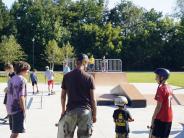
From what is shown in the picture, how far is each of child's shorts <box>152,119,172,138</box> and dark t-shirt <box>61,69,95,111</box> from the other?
1197 mm

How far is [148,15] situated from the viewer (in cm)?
8212

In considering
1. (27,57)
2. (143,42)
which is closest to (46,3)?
(27,57)

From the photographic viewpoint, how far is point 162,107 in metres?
6.66

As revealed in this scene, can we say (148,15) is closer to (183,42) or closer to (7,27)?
(183,42)

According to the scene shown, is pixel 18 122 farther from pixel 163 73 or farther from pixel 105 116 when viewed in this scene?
pixel 105 116

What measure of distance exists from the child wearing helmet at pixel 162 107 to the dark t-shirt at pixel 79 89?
110cm

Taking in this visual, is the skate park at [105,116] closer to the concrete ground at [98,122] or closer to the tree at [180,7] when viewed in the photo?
the concrete ground at [98,122]

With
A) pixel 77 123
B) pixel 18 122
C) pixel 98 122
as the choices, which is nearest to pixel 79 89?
pixel 77 123

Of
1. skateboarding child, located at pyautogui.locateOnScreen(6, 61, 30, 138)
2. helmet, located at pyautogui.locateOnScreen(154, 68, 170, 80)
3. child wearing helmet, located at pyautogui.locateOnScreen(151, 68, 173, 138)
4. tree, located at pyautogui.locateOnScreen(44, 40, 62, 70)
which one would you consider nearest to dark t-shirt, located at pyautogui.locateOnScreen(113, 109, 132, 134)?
child wearing helmet, located at pyautogui.locateOnScreen(151, 68, 173, 138)

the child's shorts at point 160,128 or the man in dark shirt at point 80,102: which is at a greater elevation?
the man in dark shirt at point 80,102

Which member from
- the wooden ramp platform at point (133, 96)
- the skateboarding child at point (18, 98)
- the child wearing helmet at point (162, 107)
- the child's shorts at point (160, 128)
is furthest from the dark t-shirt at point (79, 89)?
the wooden ramp platform at point (133, 96)

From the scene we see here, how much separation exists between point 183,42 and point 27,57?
1045 inches

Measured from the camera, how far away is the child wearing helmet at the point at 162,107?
6566 mm

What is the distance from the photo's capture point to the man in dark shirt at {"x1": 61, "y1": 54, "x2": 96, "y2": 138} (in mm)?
6277
